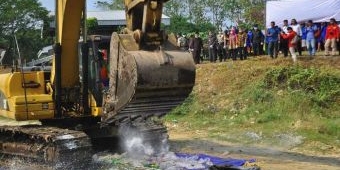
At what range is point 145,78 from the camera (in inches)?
329

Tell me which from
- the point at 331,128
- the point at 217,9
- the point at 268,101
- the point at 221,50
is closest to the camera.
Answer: the point at 331,128

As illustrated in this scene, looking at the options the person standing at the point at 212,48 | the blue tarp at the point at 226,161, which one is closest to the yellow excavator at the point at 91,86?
the blue tarp at the point at 226,161

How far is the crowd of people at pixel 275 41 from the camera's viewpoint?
2009cm

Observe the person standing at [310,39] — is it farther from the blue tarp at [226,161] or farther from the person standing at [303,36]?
the blue tarp at [226,161]

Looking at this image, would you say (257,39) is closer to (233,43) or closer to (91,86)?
(233,43)

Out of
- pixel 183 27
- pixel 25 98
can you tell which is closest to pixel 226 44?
pixel 25 98

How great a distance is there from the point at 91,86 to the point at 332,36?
36.4ft

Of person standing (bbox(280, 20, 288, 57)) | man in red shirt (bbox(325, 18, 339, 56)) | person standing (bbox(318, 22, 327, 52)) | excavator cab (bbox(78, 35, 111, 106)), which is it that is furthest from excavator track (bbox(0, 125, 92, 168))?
person standing (bbox(318, 22, 327, 52))

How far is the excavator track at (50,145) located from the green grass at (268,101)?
516 cm

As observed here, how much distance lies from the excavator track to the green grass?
5161 mm

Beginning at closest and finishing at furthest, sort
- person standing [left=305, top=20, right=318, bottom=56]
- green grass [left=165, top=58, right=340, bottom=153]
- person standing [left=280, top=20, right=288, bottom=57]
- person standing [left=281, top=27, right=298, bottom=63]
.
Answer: green grass [left=165, top=58, right=340, bottom=153] < person standing [left=281, top=27, right=298, bottom=63] < person standing [left=305, top=20, right=318, bottom=56] < person standing [left=280, top=20, right=288, bottom=57]

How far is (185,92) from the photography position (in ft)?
29.3

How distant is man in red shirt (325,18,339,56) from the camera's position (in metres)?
19.7

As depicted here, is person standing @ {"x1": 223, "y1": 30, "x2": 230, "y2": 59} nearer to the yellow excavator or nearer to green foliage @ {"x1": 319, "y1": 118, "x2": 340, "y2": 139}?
green foliage @ {"x1": 319, "y1": 118, "x2": 340, "y2": 139}
